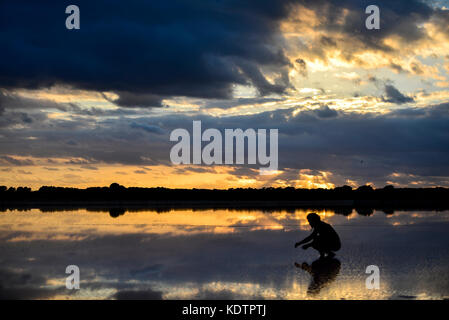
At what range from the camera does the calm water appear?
958 cm

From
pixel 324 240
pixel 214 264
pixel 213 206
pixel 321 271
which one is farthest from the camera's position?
pixel 213 206

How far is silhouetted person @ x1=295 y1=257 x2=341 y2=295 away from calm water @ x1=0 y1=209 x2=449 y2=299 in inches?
0.9

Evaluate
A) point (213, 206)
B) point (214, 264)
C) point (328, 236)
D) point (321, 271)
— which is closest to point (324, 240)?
point (328, 236)

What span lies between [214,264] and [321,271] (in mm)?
2853

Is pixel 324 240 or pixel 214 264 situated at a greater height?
pixel 324 240

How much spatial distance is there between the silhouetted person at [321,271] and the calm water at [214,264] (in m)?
0.02

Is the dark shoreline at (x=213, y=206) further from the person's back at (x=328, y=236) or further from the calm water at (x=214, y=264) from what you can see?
the person's back at (x=328, y=236)

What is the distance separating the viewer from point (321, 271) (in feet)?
38.4

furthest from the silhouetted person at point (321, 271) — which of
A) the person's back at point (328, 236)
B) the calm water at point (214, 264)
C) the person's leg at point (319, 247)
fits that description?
the person's back at point (328, 236)

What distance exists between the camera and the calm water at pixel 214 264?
9.58 metres

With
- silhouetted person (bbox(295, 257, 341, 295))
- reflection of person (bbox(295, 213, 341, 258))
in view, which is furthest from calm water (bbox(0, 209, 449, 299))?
reflection of person (bbox(295, 213, 341, 258))

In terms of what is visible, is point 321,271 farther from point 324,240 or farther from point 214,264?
point 214,264

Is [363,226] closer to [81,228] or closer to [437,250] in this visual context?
[437,250]
